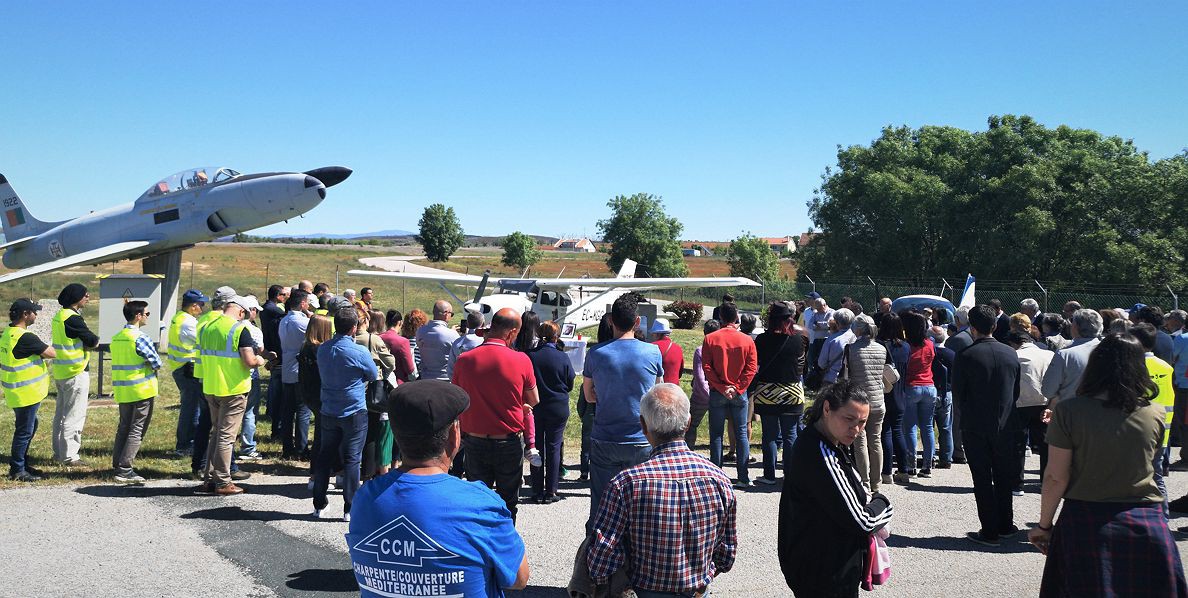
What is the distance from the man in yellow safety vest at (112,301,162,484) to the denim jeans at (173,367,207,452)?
0.60 metres

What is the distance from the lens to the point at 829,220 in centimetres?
3784

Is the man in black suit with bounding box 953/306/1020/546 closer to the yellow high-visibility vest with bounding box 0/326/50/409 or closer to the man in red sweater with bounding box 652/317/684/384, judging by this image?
the man in red sweater with bounding box 652/317/684/384

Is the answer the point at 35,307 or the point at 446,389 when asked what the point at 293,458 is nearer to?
the point at 35,307

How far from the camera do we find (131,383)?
286 inches

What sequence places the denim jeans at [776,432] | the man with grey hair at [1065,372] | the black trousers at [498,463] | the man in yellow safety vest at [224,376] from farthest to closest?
the denim jeans at [776,432] < the man in yellow safety vest at [224,376] < the man with grey hair at [1065,372] < the black trousers at [498,463]

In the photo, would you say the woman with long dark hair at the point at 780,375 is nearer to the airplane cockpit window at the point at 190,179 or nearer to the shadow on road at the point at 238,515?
the shadow on road at the point at 238,515

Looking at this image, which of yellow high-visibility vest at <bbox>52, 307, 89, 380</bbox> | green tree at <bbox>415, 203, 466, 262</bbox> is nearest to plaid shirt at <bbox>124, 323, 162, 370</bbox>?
yellow high-visibility vest at <bbox>52, 307, 89, 380</bbox>

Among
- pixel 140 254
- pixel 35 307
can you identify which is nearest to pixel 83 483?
pixel 35 307

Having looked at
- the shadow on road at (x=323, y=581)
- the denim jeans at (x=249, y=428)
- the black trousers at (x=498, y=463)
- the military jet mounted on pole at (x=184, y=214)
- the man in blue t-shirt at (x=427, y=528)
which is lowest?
the shadow on road at (x=323, y=581)

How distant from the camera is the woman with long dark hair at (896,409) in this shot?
736 centimetres

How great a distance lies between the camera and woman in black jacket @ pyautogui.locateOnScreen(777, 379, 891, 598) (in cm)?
279

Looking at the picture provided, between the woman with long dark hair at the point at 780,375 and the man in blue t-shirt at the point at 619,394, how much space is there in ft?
8.34

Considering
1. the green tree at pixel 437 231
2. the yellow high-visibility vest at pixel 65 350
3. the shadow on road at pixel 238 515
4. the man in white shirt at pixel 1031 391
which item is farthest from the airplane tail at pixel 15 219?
the green tree at pixel 437 231

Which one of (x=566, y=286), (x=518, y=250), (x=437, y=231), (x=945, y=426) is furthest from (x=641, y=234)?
(x=945, y=426)
